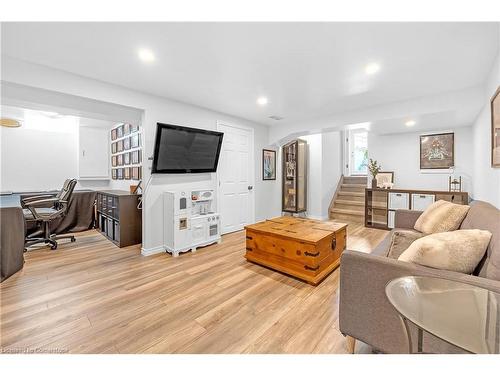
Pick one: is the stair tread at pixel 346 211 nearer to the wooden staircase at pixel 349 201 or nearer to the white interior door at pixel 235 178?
the wooden staircase at pixel 349 201

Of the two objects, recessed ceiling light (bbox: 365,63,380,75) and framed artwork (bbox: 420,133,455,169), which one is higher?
recessed ceiling light (bbox: 365,63,380,75)

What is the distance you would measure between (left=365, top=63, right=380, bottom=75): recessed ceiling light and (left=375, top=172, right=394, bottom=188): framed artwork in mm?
3242

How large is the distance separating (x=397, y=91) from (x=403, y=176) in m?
2.69

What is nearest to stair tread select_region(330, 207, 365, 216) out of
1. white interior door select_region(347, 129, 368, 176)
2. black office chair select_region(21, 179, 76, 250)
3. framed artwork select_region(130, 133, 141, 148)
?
white interior door select_region(347, 129, 368, 176)

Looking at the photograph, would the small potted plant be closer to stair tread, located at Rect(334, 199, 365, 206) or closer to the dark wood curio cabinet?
stair tread, located at Rect(334, 199, 365, 206)

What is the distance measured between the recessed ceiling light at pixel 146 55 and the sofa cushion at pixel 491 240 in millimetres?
2904

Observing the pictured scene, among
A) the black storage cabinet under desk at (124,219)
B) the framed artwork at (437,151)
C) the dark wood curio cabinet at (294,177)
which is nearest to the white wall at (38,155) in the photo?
the black storage cabinet under desk at (124,219)

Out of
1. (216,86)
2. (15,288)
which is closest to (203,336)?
(15,288)

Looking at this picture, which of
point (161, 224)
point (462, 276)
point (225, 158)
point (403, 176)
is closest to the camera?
point (462, 276)

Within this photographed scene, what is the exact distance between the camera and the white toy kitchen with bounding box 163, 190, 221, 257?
3256 millimetres
